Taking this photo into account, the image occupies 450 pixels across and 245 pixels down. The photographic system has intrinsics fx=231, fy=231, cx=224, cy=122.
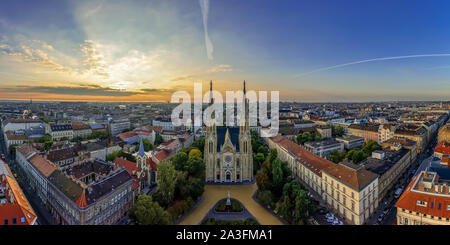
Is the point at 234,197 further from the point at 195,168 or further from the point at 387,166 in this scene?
the point at 387,166

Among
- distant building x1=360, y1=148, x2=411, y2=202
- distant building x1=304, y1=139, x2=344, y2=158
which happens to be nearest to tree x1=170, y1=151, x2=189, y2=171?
distant building x1=360, y1=148, x2=411, y2=202

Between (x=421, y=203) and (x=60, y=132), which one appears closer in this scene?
(x=421, y=203)

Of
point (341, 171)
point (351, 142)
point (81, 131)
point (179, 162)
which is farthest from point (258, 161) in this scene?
point (81, 131)
